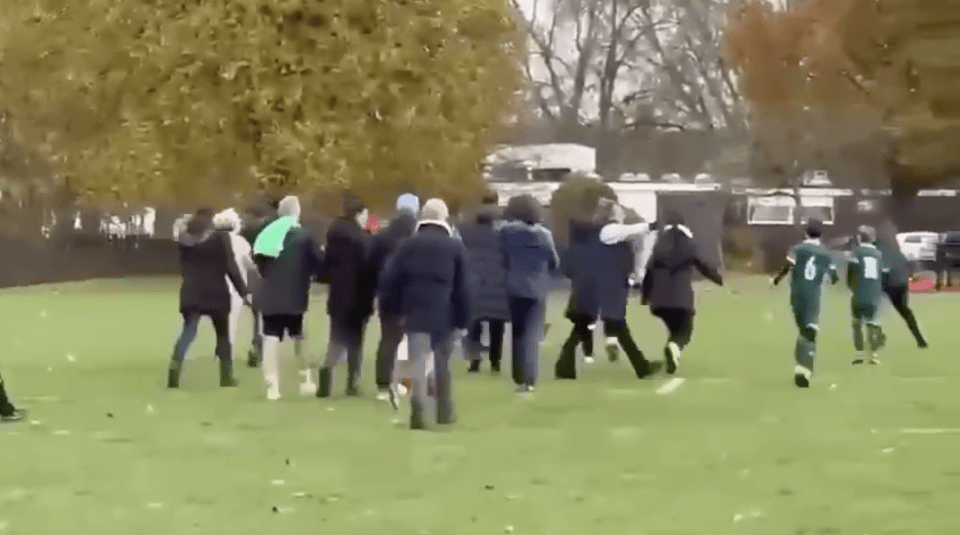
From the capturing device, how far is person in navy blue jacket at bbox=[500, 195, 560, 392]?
61.1ft

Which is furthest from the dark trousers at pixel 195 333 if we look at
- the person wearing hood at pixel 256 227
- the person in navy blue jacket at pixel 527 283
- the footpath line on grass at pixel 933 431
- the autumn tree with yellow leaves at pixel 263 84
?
the autumn tree with yellow leaves at pixel 263 84

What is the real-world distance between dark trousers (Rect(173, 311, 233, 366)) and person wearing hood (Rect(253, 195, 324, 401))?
3.95 ft

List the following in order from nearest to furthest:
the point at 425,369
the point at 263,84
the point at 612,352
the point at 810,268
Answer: the point at 425,369 → the point at 810,268 → the point at 612,352 → the point at 263,84

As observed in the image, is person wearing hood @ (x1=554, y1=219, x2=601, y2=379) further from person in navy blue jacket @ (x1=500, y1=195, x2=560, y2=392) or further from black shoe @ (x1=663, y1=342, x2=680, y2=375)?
black shoe @ (x1=663, y1=342, x2=680, y2=375)

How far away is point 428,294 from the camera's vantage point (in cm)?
1471

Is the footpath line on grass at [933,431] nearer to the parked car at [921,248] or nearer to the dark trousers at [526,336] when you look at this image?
the dark trousers at [526,336]

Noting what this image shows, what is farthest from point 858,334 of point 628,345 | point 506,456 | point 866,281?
point 506,456

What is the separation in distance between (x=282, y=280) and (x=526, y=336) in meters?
2.48

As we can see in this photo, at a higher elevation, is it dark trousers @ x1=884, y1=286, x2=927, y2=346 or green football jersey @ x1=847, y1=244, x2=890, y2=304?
green football jersey @ x1=847, y1=244, x2=890, y2=304

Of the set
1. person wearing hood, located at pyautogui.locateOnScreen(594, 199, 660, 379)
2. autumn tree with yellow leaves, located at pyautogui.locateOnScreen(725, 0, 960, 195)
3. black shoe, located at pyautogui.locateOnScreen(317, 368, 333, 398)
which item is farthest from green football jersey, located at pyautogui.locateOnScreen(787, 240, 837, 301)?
autumn tree with yellow leaves, located at pyautogui.locateOnScreen(725, 0, 960, 195)

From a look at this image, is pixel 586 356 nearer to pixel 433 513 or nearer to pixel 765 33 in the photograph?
pixel 433 513

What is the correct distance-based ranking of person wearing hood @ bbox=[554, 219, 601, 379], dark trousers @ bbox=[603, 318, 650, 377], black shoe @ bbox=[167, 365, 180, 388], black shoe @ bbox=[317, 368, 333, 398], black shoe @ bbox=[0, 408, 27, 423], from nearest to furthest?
black shoe @ bbox=[0, 408, 27, 423], black shoe @ bbox=[317, 368, 333, 398], black shoe @ bbox=[167, 365, 180, 388], person wearing hood @ bbox=[554, 219, 601, 379], dark trousers @ bbox=[603, 318, 650, 377]

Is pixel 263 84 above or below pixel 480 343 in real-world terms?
above

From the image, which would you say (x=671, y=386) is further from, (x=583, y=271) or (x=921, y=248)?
(x=921, y=248)
